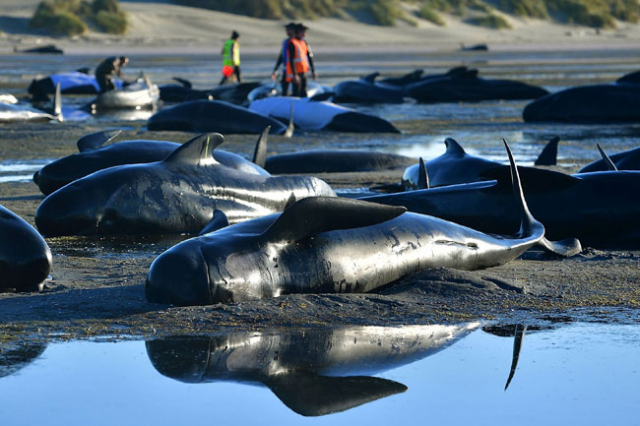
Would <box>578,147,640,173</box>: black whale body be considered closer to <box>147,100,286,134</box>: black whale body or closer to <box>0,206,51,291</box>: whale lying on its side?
<box>0,206,51,291</box>: whale lying on its side

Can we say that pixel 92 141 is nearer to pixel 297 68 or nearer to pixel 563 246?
pixel 563 246

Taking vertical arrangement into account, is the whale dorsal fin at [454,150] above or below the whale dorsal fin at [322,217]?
below

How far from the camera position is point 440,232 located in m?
6.05

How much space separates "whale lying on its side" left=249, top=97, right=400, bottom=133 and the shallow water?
11.9 metres

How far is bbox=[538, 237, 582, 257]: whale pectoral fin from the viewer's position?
665 cm

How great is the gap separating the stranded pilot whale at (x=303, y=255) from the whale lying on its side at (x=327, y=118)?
10.9 meters

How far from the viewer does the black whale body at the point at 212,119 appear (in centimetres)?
1573

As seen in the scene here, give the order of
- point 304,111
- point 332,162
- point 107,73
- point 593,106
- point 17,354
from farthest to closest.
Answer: point 107,73 < point 593,106 < point 304,111 < point 332,162 < point 17,354

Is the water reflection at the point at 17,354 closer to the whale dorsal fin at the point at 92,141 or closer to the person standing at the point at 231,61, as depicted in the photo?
the whale dorsal fin at the point at 92,141

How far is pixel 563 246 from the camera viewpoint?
6.89m

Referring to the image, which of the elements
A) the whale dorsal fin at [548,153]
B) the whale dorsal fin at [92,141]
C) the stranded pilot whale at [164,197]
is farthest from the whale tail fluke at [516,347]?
the whale dorsal fin at [548,153]

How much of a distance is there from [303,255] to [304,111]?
466 inches

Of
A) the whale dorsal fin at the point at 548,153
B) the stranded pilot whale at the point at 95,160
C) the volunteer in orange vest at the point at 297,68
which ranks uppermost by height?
the stranded pilot whale at the point at 95,160

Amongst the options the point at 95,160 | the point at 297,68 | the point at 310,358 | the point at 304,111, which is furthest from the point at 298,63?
the point at 310,358
